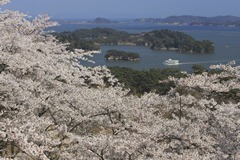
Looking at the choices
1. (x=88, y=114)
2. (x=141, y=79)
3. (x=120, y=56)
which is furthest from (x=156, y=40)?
(x=88, y=114)

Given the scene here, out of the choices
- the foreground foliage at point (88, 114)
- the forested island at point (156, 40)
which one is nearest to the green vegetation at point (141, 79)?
the foreground foliage at point (88, 114)

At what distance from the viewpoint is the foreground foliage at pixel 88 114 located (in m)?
5.07

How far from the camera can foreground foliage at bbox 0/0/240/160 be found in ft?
16.6

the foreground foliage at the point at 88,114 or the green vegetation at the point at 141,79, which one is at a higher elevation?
the foreground foliage at the point at 88,114

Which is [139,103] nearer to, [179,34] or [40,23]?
[40,23]

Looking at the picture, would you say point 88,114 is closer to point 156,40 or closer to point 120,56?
point 120,56

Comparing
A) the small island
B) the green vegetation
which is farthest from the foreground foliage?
the small island

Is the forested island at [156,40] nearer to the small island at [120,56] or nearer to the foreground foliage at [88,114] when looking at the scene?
the small island at [120,56]

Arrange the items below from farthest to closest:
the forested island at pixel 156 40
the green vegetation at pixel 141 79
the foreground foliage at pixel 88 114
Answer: the forested island at pixel 156 40, the green vegetation at pixel 141 79, the foreground foliage at pixel 88 114

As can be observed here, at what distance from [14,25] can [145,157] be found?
18.2 feet

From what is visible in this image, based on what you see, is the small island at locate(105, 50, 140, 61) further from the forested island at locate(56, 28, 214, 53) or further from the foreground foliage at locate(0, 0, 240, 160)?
the foreground foliage at locate(0, 0, 240, 160)

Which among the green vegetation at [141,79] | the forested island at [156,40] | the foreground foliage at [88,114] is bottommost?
the forested island at [156,40]

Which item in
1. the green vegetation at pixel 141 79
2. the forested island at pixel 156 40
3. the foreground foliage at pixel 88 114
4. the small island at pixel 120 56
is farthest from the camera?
the forested island at pixel 156 40

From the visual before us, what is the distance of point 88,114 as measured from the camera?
7.31 meters
